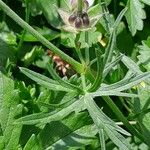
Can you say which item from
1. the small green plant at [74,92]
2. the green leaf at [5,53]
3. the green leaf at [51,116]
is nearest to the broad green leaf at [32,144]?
the small green plant at [74,92]

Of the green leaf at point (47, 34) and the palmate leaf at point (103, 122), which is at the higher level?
the green leaf at point (47, 34)

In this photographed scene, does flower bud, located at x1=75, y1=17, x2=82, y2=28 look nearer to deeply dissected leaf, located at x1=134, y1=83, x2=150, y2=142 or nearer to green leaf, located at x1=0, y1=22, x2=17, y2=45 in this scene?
deeply dissected leaf, located at x1=134, y1=83, x2=150, y2=142

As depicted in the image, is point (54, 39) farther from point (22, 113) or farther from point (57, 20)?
point (22, 113)

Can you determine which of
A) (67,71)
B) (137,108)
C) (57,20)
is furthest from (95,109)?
(57,20)

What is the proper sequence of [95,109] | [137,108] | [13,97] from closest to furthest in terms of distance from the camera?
[95,109] < [13,97] < [137,108]

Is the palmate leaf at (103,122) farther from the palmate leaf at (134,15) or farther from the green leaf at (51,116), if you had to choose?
the palmate leaf at (134,15)

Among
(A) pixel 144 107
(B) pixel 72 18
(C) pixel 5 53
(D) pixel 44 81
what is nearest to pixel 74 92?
(D) pixel 44 81

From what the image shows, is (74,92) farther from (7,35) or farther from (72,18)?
(7,35)
